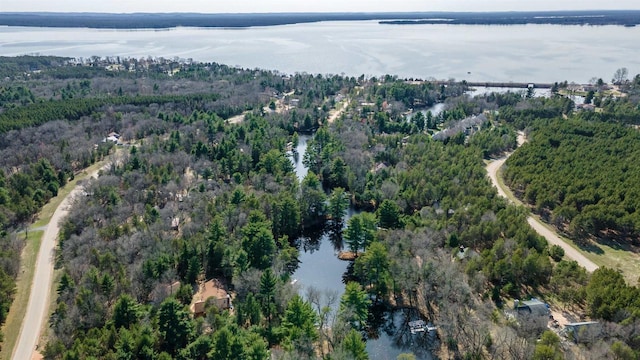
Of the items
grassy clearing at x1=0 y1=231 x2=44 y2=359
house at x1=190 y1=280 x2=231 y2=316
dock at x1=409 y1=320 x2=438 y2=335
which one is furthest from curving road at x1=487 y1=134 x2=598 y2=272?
grassy clearing at x1=0 y1=231 x2=44 y2=359

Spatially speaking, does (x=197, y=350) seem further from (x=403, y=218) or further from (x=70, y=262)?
(x=403, y=218)

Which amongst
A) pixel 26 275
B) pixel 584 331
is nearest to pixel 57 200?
pixel 26 275

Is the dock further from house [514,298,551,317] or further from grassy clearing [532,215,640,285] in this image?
grassy clearing [532,215,640,285]

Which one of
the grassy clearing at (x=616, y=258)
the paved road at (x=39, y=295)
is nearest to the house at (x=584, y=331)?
the grassy clearing at (x=616, y=258)

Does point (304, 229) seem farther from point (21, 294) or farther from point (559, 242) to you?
point (21, 294)

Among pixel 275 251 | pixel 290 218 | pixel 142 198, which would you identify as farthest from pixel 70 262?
pixel 290 218

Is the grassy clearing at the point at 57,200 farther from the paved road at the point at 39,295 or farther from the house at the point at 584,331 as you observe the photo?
the house at the point at 584,331
